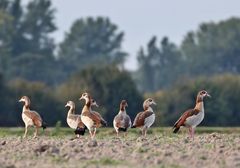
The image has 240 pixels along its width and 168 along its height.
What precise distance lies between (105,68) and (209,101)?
8.09 metres

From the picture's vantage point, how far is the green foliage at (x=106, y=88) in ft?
256

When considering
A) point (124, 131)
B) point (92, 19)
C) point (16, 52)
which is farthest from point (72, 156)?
point (92, 19)

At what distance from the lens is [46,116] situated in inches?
2921

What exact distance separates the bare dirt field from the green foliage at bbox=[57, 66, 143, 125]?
52036 millimetres

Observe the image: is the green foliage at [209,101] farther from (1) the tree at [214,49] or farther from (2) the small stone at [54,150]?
(2) the small stone at [54,150]

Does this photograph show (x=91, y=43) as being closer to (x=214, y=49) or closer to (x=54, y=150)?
(x=214, y=49)

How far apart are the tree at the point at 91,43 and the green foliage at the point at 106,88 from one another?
172 ft

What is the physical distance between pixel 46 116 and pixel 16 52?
4885 centimetres

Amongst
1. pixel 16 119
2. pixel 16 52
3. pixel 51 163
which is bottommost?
pixel 51 163

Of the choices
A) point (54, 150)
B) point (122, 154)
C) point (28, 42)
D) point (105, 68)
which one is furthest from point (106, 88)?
point (122, 154)

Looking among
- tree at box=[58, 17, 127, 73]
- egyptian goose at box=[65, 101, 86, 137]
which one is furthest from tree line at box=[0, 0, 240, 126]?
egyptian goose at box=[65, 101, 86, 137]

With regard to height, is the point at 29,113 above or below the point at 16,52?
below

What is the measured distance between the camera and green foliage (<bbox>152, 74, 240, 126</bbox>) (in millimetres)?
78125

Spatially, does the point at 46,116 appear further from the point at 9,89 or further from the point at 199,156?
the point at 199,156
